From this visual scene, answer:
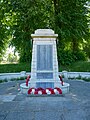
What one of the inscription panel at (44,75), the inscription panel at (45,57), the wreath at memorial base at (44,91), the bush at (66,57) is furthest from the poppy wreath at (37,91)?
the bush at (66,57)

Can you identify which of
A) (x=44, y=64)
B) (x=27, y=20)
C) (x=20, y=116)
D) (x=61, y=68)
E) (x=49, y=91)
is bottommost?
(x=20, y=116)

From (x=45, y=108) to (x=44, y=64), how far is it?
3.35m

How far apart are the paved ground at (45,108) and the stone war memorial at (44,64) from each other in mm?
1225

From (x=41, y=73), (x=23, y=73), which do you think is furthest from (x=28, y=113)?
(x=23, y=73)

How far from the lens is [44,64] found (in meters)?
10.0

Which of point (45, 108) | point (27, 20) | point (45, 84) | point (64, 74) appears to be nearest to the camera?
point (45, 108)

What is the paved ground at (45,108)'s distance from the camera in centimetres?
610

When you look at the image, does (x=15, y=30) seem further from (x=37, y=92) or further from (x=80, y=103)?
(x=80, y=103)

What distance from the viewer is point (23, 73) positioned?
16.0 metres

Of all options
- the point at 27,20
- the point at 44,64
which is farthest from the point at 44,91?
the point at 27,20

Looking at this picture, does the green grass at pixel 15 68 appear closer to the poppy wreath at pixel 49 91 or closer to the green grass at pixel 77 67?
the green grass at pixel 77 67

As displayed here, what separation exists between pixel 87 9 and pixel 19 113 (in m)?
17.8

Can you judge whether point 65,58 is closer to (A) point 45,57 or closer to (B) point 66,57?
(B) point 66,57

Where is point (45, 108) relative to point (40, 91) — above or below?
below
